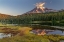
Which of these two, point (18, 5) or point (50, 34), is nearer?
point (50, 34)

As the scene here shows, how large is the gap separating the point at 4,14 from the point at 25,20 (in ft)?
1.87

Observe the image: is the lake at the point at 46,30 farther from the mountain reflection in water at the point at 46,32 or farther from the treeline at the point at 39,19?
the treeline at the point at 39,19

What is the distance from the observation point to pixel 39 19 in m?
3.72

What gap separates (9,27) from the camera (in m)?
3.82

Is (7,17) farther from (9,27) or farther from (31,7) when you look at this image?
(31,7)

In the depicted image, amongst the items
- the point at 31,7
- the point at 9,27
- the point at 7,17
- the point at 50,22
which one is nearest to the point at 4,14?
the point at 7,17

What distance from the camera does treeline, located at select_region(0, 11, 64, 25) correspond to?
361 cm

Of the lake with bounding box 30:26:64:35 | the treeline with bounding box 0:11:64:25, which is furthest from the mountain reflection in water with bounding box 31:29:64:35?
the treeline with bounding box 0:11:64:25

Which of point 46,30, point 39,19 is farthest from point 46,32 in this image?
point 39,19

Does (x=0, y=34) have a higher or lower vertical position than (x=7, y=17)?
lower

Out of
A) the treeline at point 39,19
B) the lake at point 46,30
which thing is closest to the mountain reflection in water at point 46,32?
the lake at point 46,30

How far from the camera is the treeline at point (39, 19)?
11.8ft

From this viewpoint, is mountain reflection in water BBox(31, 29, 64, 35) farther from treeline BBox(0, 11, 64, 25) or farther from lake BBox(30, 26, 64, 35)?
treeline BBox(0, 11, 64, 25)

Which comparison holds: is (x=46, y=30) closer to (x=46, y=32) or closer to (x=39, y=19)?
(x=46, y=32)
